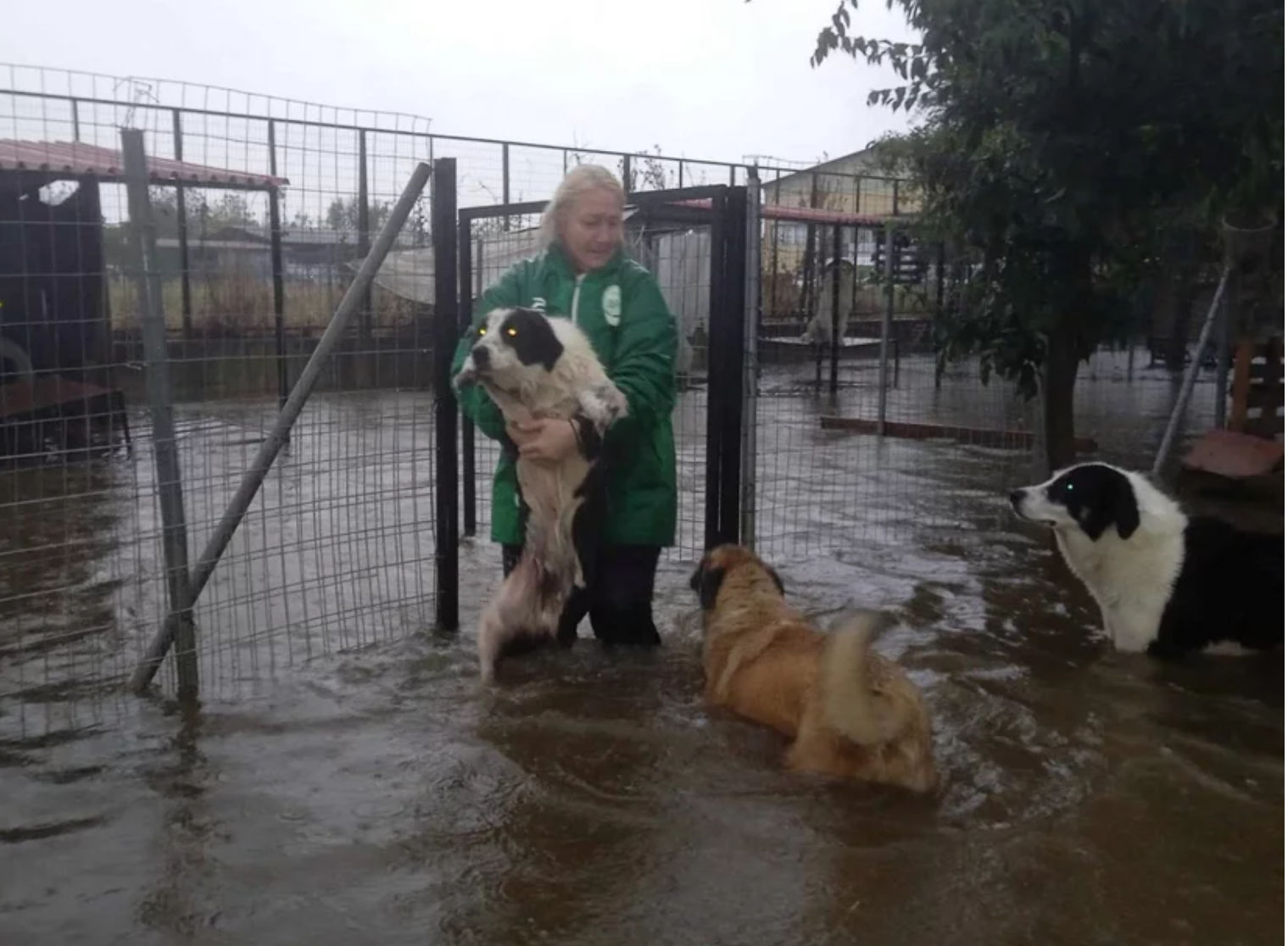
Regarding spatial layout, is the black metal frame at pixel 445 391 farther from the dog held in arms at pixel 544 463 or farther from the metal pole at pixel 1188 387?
the metal pole at pixel 1188 387

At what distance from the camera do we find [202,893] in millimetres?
3070

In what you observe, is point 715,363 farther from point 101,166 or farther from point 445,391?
point 101,166

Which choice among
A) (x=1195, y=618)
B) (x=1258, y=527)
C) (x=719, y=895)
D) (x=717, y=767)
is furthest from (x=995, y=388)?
(x=719, y=895)

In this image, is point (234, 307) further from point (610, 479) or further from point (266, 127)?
point (610, 479)

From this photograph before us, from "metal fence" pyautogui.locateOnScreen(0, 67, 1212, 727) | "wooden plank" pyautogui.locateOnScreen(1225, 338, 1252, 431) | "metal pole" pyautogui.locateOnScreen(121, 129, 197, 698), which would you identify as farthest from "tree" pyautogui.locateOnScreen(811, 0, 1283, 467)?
"metal pole" pyautogui.locateOnScreen(121, 129, 197, 698)

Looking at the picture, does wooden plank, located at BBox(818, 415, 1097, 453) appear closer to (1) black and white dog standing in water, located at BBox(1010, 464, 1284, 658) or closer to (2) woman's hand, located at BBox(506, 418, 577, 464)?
(1) black and white dog standing in water, located at BBox(1010, 464, 1284, 658)

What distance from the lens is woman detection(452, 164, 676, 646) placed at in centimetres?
451

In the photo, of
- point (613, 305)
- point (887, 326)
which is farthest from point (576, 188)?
point (887, 326)

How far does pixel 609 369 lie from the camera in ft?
15.0

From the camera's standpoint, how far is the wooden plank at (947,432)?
10586 millimetres

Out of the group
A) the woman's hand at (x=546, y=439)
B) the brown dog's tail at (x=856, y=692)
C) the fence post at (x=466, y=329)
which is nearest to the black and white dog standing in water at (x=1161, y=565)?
the brown dog's tail at (x=856, y=692)

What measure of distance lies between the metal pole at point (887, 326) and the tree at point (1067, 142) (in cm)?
137

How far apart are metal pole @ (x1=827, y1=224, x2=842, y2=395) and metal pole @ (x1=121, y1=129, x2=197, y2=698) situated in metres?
5.72

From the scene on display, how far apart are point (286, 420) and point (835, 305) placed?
7494 millimetres
